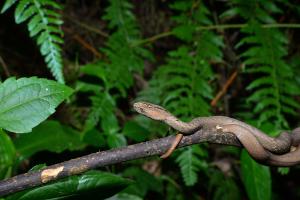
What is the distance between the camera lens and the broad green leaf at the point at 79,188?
6.89ft

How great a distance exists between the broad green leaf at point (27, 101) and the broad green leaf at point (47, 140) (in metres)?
1.52

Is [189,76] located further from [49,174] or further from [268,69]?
[49,174]

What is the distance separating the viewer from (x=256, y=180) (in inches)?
126

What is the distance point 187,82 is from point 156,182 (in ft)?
4.39

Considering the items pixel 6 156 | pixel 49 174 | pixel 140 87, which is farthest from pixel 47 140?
pixel 140 87

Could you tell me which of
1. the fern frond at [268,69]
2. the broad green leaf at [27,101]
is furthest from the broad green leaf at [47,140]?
the fern frond at [268,69]

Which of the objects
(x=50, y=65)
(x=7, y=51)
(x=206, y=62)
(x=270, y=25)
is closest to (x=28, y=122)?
(x=50, y=65)

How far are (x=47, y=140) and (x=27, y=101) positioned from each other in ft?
5.74

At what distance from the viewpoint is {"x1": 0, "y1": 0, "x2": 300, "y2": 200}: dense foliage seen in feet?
8.41

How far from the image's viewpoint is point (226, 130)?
2.13m

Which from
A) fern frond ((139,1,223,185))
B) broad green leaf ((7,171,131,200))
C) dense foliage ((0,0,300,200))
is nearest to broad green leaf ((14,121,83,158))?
dense foliage ((0,0,300,200))

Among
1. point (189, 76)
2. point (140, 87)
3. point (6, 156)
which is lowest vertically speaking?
point (140, 87)

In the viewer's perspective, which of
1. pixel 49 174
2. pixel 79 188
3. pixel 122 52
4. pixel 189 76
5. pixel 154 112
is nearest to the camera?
pixel 49 174

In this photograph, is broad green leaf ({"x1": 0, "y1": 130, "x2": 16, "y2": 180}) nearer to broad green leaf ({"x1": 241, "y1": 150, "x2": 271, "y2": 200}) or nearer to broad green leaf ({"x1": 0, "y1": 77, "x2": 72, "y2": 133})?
broad green leaf ({"x1": 0, "y1": 77, "x2": 72, "y2": 133})
